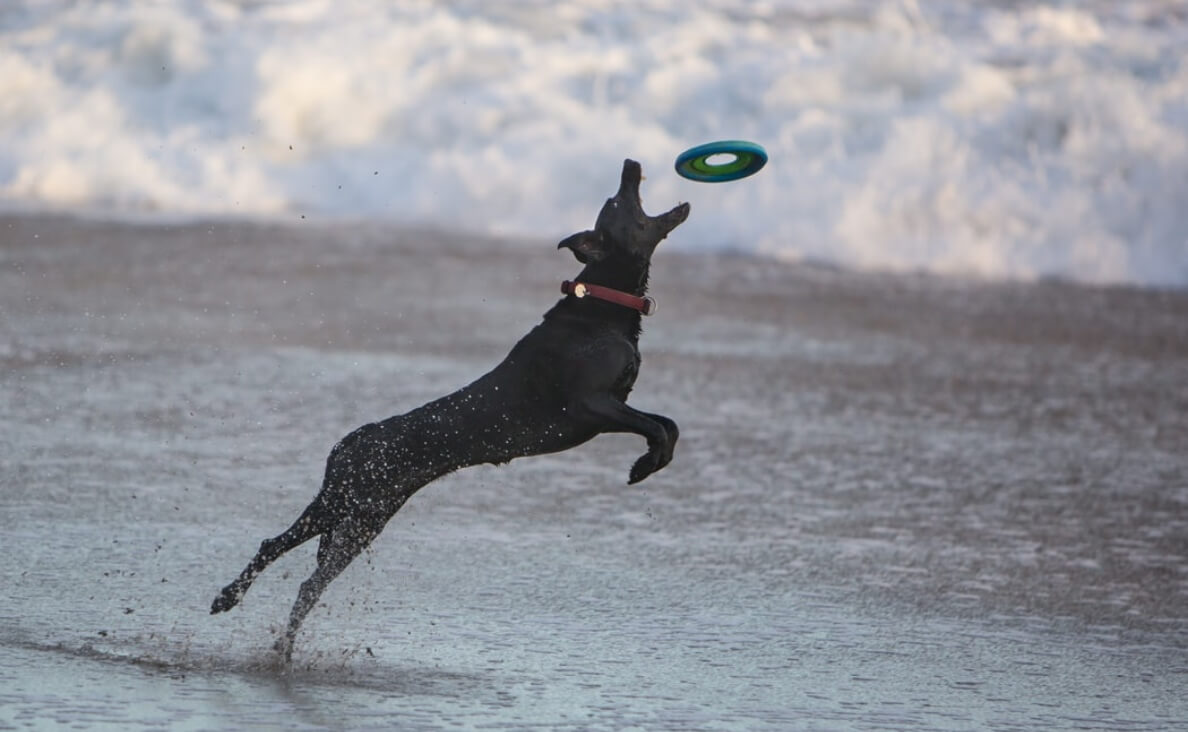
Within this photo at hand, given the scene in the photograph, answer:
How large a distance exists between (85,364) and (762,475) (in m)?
3.08

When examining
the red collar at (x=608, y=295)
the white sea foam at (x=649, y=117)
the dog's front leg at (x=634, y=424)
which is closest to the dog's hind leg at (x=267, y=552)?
the dog's front leg at (x=634, y=424)

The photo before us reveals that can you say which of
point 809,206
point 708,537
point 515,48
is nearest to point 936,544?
point 708,537

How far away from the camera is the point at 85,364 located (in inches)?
323

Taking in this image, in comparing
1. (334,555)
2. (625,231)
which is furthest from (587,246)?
(334,555)

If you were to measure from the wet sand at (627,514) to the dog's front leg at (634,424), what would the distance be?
504mm

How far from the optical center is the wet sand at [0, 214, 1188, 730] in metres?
4.58

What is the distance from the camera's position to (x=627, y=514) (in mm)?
6363

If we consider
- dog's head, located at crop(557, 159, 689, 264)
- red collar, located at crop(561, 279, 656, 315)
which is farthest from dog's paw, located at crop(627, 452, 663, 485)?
dog's head, located at crop(557, 159, 689, 264)

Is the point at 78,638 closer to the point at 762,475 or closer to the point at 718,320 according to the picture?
the point at 762,475

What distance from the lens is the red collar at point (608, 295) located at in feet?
16.2

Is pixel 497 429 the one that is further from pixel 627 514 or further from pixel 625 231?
pixel 627 514

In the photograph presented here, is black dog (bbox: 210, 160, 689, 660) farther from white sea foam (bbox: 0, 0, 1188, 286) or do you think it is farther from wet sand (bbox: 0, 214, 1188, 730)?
white sea foam (bbox: 0, 0, 1188, 286)

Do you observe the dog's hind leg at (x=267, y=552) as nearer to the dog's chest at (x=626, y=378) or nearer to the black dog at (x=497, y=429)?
the black dog at (x=497, y=429)

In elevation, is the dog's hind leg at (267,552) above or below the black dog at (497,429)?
below
